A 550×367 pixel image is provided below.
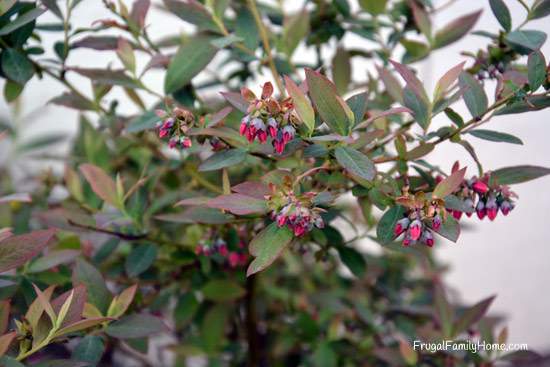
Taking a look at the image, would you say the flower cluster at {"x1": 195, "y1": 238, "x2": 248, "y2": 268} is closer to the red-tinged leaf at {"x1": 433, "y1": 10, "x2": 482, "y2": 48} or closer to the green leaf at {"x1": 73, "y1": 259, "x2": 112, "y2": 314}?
the green leaf at {"x1": 73, "y1": 259, "x2": 112, "y2": 314}

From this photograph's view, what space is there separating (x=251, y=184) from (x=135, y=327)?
0.86ft

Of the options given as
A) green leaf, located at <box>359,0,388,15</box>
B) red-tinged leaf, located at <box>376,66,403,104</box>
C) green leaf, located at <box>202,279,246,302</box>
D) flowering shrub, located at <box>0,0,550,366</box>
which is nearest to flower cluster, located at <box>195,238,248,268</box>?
flowering shrub, located at <box>0,0,550,366</box>

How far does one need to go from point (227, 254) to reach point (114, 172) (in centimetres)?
46

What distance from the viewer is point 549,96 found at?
27.7 inches

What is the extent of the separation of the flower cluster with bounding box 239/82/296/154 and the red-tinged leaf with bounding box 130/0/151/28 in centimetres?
34

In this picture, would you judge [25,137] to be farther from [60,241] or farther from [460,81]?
[460,81]

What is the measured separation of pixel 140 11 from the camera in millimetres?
895

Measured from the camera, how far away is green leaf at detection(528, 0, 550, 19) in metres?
0.80

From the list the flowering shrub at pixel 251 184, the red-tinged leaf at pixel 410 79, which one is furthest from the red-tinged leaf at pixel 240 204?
the red-tinged leaf at pixel 410 79

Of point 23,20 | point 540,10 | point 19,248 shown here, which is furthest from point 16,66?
point 540,10

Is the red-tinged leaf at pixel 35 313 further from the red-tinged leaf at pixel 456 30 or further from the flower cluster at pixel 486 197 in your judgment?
the red-tinged leaf at pixel 456 30

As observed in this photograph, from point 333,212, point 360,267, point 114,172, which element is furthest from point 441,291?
point 114,172

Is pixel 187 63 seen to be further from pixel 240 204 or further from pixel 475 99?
pixel 475 99

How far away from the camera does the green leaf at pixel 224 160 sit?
26.9 inches
